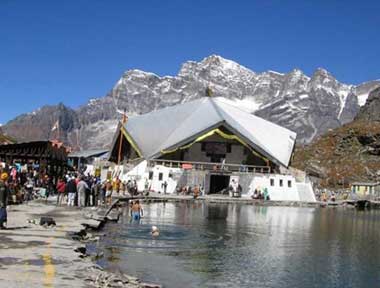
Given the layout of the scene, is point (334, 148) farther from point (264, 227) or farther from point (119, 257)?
point (119, 257)

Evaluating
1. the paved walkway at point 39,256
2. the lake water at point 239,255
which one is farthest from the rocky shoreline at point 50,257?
the lake water at point 239,255

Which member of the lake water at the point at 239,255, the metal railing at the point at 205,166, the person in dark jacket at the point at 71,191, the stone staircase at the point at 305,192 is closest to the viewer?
the lake water at the point at 239,255

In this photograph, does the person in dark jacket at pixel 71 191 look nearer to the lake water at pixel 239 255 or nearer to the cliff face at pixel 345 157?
the lake water at pixel 239 255

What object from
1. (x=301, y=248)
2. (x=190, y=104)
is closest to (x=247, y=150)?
(x=190, y=104)

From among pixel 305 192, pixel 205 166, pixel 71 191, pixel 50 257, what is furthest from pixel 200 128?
pixel 50 257

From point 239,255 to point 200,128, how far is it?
54.7m

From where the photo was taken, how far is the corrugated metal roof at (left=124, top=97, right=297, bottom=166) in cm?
7475

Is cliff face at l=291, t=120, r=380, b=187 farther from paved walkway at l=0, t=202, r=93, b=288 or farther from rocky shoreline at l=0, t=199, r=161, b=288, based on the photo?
paved walkway at l=0, t=202, r=93, b=288

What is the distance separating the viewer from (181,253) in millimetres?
20547

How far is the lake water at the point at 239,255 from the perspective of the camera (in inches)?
665

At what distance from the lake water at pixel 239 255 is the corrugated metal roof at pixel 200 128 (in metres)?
42.1

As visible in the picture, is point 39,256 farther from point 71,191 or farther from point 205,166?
point 205,166

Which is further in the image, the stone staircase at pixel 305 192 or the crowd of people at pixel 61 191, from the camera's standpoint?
the stone staircase at pixel 305 192

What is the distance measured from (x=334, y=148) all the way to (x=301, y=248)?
425 feet
